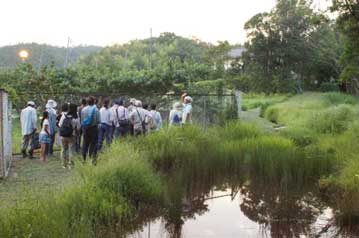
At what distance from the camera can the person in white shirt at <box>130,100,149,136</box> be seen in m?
12.6

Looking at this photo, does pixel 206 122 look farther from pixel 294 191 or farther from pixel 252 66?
pixel 252 66

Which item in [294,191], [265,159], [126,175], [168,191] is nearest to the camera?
[126,175]

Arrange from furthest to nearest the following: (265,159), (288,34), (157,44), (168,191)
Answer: (157,44) → (288,34) → (265,159) → (168,191)

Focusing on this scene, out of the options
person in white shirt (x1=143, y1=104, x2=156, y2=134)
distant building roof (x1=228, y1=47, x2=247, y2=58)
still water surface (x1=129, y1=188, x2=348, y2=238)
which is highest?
distant building roof (x1=228, y1=47, x2=247, y2=58)

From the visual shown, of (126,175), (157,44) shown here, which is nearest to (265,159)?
(126,175)

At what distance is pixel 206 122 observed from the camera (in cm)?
1720

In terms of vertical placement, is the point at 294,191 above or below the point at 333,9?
below

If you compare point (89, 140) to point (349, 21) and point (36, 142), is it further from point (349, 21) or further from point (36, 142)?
point (349, 21)

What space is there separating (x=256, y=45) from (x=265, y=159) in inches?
1139

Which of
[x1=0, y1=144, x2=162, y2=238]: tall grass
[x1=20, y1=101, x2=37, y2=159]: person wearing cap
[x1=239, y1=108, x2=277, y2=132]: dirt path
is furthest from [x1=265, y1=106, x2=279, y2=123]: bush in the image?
[x1=0, y1=144, x2=162, y2=238]: tall grass

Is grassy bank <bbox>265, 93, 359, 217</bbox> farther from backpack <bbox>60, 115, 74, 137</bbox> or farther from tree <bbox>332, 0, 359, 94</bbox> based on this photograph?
backpack <bbox>60, 115, 74, 137</bbox>

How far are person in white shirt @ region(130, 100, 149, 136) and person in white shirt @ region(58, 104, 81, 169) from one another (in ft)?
5.63

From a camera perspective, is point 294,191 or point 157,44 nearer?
point 294,191

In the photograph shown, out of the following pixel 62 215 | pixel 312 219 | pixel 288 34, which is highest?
pixel 288 34
